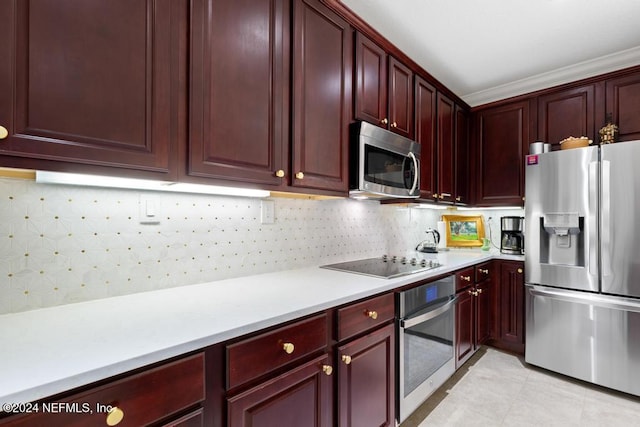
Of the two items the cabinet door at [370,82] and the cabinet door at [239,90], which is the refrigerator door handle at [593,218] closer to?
the cabinet door at [370,82]

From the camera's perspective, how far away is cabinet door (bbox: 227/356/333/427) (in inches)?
36.1

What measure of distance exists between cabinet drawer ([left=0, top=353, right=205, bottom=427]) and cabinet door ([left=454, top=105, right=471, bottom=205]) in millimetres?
2650

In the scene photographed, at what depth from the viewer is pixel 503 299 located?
2678mm

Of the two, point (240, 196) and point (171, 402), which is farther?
point (240, 196)

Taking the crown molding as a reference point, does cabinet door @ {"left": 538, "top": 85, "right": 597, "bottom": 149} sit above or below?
below

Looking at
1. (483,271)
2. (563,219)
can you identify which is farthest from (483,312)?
(563,219)

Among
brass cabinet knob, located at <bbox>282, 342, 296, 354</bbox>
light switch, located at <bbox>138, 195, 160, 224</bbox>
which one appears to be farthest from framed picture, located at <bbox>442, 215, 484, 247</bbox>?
light switch, located at <bbox>138, 195, 160, 224</bbox>

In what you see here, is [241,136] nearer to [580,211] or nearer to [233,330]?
[233,330]

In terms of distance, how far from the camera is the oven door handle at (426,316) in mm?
1576

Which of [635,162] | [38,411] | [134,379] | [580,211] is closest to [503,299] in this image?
[580,211]

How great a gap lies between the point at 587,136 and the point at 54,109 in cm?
Answer: 341

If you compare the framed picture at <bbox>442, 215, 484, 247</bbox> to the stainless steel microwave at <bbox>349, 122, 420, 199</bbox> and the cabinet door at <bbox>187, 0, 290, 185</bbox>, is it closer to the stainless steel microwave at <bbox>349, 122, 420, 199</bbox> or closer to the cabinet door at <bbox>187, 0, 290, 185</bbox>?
the stainless steel microwave at <bbox>349, 122, 420, 199</bbox>

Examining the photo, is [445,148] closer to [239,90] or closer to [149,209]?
[239,90]

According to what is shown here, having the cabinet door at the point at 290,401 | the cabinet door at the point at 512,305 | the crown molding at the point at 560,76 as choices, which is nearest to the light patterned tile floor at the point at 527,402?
the cabinet door at the point at 512,305
